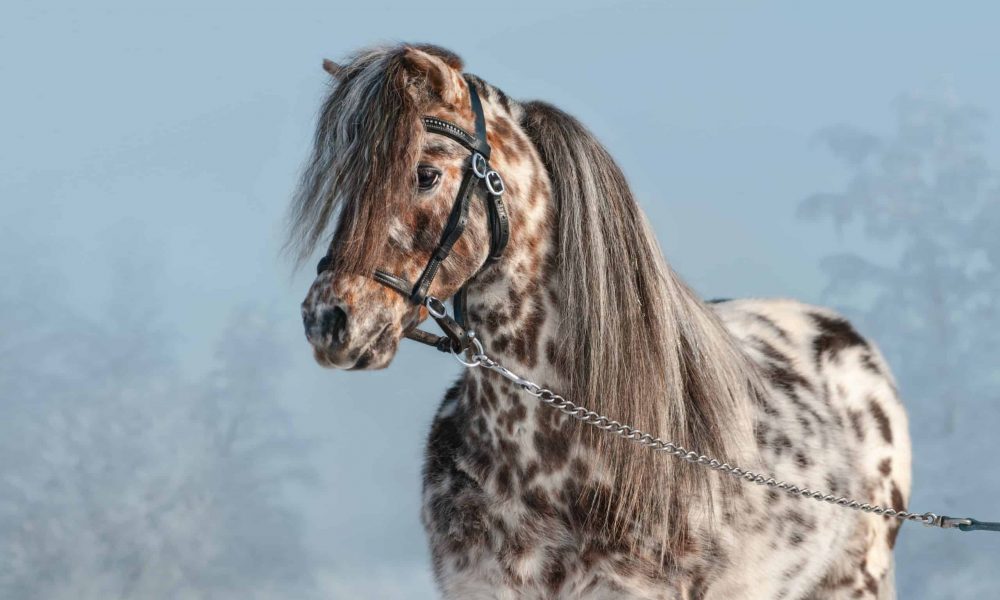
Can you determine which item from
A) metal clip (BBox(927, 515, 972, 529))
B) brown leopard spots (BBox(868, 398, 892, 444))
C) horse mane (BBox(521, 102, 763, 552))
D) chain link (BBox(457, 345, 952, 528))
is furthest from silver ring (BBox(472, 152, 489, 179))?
brown leopard spots (BBox(868, 398, 892, 444))

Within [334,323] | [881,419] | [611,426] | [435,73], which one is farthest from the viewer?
[881,419]

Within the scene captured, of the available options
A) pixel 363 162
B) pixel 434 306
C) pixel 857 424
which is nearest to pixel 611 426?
pixel 434 306

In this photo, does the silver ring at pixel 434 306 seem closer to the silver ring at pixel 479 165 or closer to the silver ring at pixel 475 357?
the silver ring at pixel 475 357

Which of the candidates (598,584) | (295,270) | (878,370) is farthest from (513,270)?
(878,370)

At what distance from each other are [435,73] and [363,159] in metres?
0.39

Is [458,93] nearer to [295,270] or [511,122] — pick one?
[511,122]

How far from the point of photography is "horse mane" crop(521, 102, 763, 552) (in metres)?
3.87

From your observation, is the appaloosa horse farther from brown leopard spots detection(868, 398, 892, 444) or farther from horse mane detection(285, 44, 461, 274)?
brown leopard spots detection(868, 398, 892, 444)

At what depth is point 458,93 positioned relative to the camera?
382 centimetres

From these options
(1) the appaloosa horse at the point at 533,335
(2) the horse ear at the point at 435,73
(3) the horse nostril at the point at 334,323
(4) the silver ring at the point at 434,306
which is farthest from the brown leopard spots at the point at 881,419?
(3) the horse nostril at the point at 334,323

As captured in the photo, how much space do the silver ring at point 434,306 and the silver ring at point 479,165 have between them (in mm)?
431

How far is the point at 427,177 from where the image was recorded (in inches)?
145

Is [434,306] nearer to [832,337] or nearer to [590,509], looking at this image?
[590,509]

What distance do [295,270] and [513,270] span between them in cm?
77
